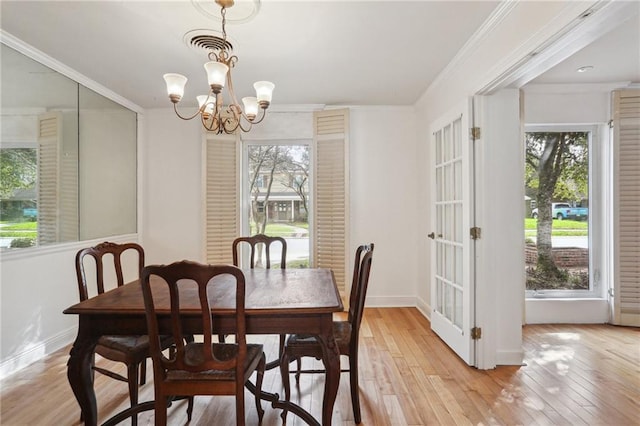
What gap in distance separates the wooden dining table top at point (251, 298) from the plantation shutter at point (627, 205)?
3.29 metres

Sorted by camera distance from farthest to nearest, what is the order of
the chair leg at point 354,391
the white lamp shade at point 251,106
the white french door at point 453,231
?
the white french door at point 453,231 < the white lamp shade at point 251,106 < the chair leg at point 354,391

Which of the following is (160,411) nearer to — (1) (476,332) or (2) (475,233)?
(1) (476,332)

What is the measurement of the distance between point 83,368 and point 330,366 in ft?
4.01

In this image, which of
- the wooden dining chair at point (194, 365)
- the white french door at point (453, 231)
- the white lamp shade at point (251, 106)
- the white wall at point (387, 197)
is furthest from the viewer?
the white wall at point (387, 197)

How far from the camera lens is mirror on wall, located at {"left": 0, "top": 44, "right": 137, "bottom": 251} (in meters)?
2.54

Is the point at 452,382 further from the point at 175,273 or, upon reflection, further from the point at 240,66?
the point at 240,66

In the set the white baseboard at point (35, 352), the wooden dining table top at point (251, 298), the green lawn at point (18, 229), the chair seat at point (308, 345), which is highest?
the green lawn at point (18, 229)

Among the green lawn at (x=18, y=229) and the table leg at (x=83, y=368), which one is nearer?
the table leg at (x=83, y=368)

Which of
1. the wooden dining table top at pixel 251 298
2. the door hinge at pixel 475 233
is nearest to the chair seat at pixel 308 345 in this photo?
the wooden dining table top at pixel 251 298

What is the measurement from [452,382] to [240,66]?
308 centimetres

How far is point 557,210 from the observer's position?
367 cm

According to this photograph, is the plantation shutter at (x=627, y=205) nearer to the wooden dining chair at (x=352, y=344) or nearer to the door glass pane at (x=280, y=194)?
the wooden dining chair at (x=352, y=344)

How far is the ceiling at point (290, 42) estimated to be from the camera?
217 centimetres

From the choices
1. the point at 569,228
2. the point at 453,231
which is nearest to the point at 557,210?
the point at 569,228
